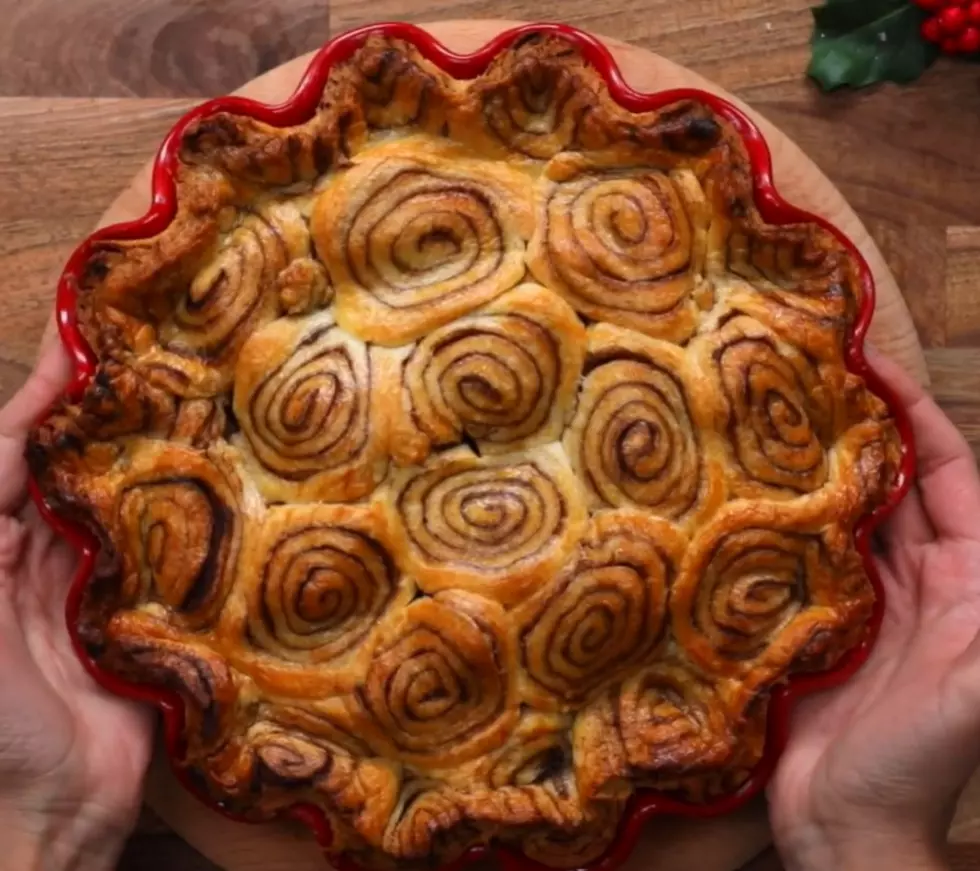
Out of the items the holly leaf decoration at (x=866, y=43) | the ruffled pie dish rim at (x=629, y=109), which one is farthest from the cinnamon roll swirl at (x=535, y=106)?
the holly leaf decoration at (x=866, y=43)

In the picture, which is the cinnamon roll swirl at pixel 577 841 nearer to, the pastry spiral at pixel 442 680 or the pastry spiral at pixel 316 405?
the pastry spiral at pixel 442 680

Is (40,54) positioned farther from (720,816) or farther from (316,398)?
(720,816)

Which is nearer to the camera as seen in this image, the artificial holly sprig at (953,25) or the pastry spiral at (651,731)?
the pastry spiral at (651,731)

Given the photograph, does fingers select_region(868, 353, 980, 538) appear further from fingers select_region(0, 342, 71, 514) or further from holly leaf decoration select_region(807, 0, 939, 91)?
fingers select_region(0, 342, 71, 514)

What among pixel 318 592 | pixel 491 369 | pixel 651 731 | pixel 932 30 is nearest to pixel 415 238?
pixel 491 369

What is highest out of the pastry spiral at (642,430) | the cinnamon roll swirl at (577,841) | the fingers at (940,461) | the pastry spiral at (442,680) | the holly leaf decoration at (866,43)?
the holly leaf decoration at (866,43)

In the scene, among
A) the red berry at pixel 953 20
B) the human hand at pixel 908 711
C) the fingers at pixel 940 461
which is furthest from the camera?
the red berry at pixel 953 20

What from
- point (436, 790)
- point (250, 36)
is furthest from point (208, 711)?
point (250, 36)

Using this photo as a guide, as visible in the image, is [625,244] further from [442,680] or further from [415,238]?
[442,680]
